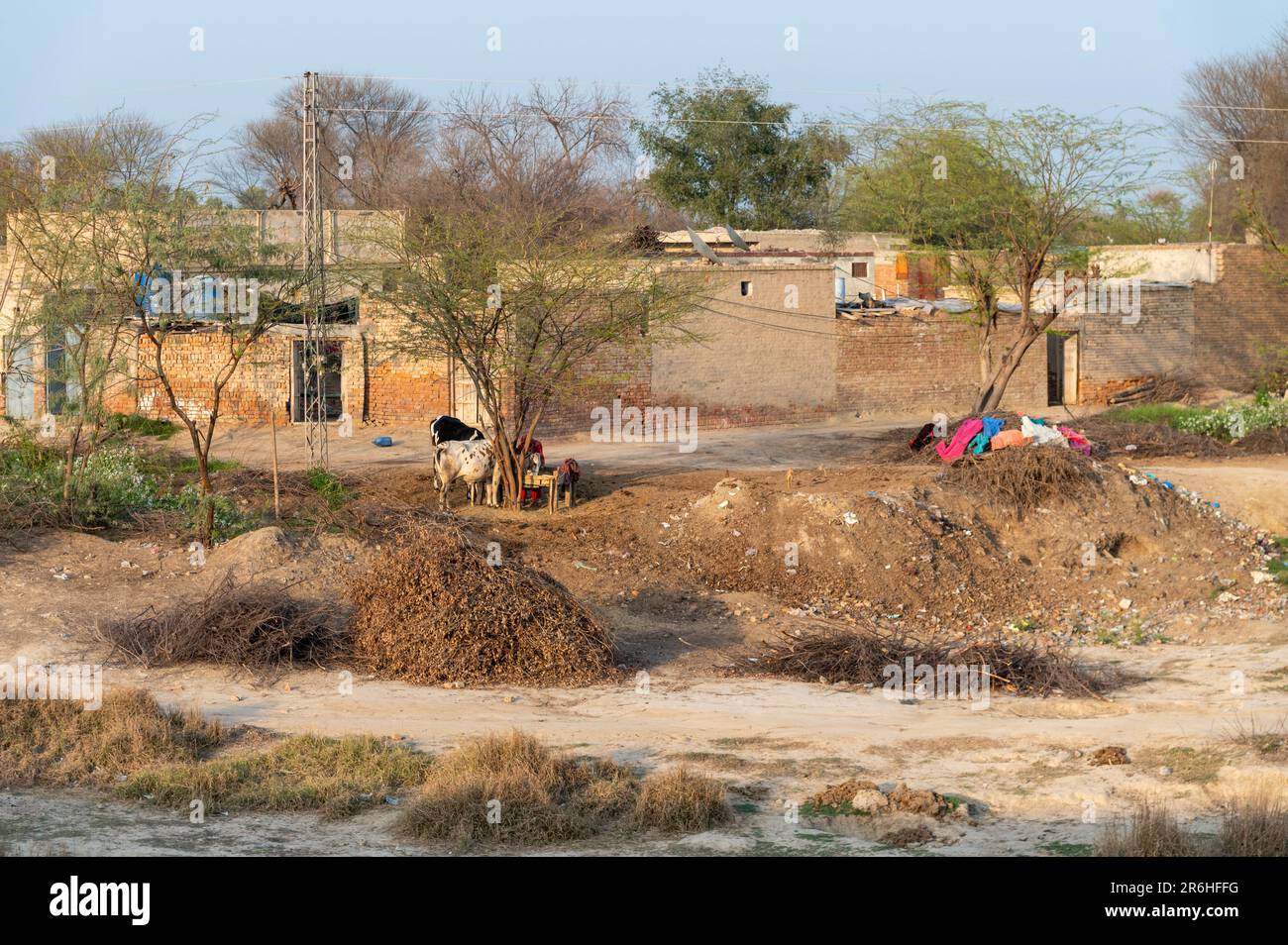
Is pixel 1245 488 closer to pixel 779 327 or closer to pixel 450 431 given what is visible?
pixel 779 327

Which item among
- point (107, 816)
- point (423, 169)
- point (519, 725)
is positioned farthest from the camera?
point (423, 169)

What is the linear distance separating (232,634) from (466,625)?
75.1 inches

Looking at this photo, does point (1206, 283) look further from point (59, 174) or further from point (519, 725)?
point (519, 725)

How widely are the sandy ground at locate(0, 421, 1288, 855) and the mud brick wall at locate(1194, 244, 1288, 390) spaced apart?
792 inches

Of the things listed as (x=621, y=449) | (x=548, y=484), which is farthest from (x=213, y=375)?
(x=548, y=484)

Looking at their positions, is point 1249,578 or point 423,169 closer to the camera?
point 1249,578

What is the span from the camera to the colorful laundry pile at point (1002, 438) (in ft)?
57.5

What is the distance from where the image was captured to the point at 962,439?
719 inches

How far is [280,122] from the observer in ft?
180

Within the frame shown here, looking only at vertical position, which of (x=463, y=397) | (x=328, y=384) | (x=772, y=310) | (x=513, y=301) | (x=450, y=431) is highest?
(x=772, y=310)

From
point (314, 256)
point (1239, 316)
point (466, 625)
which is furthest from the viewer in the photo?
point (1239, 316)

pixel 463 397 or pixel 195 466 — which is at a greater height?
pixel 463 397

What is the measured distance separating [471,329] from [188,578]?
5.49 meters
